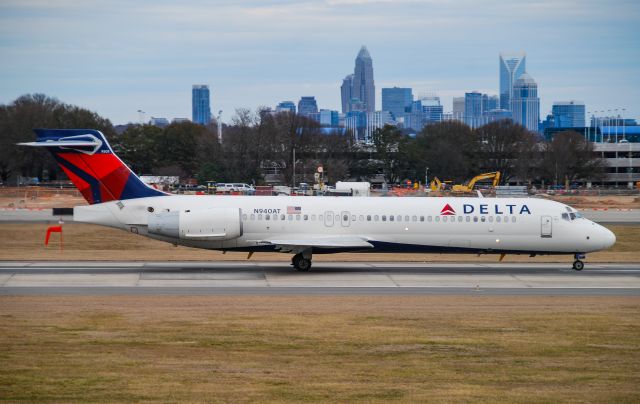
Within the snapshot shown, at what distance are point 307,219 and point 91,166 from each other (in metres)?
8.45

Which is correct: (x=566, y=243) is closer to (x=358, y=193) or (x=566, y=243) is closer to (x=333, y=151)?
(x=358, y=193)

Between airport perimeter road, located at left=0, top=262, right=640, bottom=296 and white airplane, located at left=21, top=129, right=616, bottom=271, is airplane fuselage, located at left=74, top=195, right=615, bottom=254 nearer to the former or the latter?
white airplane, located at left=21, top=129, right=616, bottom=271

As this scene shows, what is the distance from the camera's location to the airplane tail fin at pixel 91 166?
33.6m

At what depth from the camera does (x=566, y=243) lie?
35.3 metres

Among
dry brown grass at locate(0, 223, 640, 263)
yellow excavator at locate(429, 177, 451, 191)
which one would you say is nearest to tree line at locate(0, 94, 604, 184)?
yellow excavator at locate(429, 177, 451, 191)

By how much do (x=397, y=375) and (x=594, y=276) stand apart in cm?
1877

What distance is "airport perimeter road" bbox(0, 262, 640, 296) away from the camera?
95.4 ft

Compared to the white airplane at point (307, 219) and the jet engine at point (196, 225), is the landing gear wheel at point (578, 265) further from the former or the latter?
the jet engine at point (196, 225)

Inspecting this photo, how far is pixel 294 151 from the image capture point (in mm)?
107125

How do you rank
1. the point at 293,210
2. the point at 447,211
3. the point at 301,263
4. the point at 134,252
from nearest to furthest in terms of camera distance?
the point at 301,263 < the point at 293,210 < the point at 447,211 < the point at 134,252

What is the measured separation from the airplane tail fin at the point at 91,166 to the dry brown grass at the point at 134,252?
510 cm

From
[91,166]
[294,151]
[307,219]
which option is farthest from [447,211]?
[294,151]

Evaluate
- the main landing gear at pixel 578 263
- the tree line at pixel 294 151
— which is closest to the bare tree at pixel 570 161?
the tree line at pixel 294 151

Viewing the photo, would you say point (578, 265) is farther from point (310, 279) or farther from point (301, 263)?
point (310, 279)
